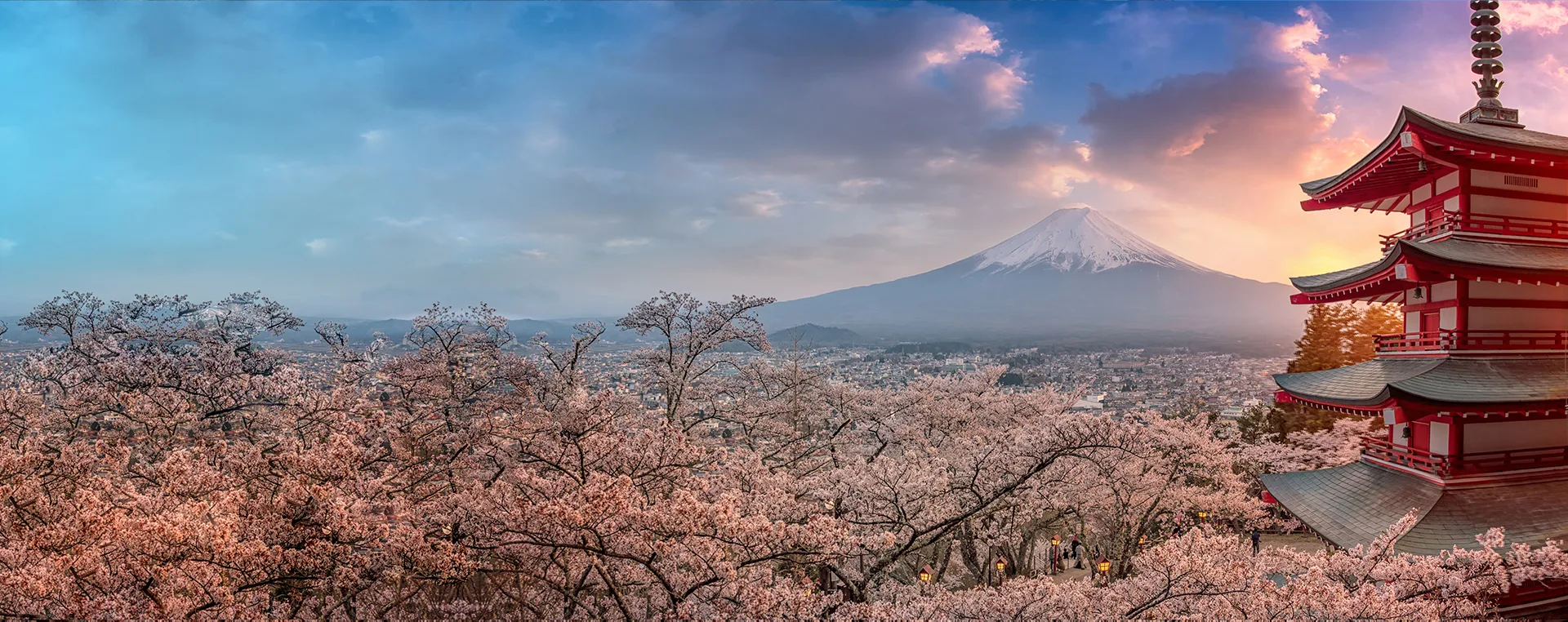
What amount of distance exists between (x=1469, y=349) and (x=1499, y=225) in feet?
5.33

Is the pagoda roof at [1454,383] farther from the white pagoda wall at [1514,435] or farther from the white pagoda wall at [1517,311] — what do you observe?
the white pagoda wall at [1514,435]

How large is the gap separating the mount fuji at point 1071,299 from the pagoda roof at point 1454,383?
3296 inches

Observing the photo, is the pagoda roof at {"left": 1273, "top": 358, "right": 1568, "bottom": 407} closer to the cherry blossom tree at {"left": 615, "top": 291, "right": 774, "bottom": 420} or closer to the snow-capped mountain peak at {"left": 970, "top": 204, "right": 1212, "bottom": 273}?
the cherry blossom tree at {"left": 615, "top": 291, "right": 774, "bottom": 420}

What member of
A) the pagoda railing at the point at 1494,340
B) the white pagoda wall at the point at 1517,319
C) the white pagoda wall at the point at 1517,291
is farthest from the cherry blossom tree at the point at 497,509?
the white pagoda wall at the point at 1517,291

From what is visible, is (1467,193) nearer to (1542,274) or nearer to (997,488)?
(1542,274)

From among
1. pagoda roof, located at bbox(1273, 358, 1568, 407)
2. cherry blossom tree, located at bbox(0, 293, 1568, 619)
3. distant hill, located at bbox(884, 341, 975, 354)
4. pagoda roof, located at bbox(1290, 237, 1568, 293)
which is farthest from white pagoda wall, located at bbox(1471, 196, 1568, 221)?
distant hill, located at bbox(884, 341, 975, 354)

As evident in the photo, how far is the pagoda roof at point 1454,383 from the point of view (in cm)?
701

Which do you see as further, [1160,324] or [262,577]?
[1160,324]

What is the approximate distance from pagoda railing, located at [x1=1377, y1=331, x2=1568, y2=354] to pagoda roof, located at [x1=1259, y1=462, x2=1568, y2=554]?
1.64m

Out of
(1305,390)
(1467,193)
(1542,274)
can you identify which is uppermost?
(1467,193)

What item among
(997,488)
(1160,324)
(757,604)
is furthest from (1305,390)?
(1160,324)

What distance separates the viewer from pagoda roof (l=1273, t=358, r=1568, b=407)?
7012 mm

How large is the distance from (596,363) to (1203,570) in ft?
48.8

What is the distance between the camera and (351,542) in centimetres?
572
